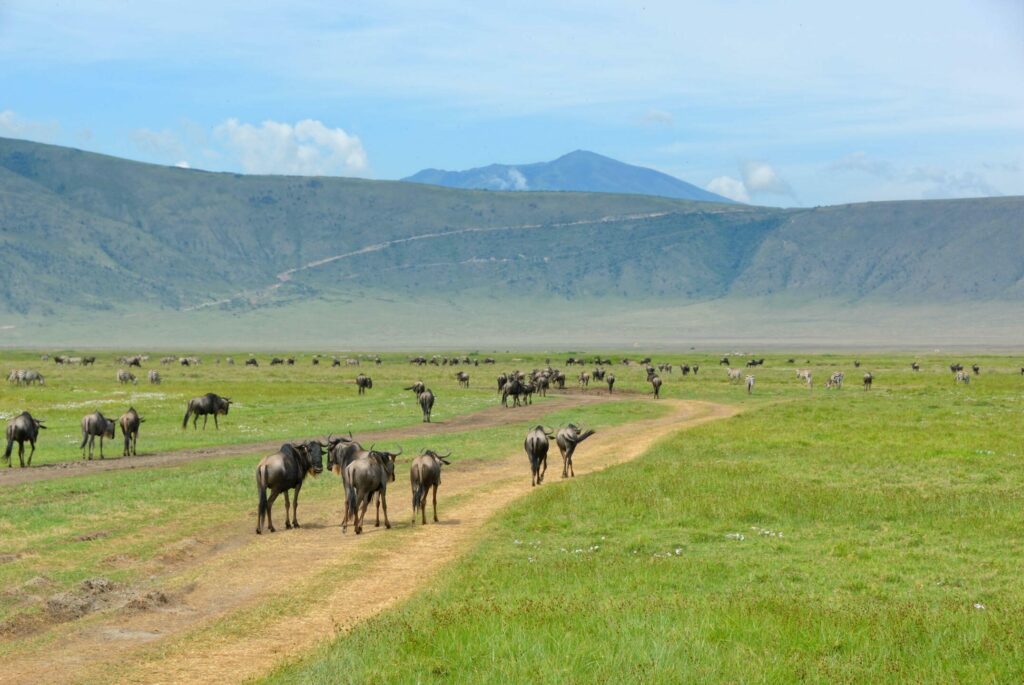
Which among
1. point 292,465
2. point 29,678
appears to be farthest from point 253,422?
point 29,678

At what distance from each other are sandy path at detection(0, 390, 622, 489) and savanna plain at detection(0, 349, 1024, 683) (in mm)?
287

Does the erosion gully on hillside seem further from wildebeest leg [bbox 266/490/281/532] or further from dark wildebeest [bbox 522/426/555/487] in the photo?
dark wildebeest [bbox 522/426/555/487]

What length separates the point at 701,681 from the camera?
10.9 meters

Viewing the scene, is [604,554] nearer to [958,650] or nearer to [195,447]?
[958,650]

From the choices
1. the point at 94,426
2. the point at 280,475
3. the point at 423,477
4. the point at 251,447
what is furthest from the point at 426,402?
the point at 280,475

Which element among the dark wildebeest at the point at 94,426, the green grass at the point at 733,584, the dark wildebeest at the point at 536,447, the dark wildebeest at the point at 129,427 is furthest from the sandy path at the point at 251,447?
the green grass at the point at 733,584

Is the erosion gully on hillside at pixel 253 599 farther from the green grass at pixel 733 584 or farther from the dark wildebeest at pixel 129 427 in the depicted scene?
the dark wildebeest at pixel 129 427

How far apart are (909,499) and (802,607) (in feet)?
32.8

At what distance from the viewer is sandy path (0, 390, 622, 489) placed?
32438mm

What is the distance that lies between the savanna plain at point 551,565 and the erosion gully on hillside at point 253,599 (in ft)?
0.18

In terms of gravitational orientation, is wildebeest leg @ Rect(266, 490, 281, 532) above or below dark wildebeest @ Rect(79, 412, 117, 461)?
below

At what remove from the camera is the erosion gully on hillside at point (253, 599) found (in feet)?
41.0

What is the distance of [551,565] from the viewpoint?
1736cm

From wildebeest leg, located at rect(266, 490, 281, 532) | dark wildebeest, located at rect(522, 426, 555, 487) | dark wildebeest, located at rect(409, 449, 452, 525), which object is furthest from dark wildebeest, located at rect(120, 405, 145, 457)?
dark wildebeest, located at rect(409, 449, 452, 525)
